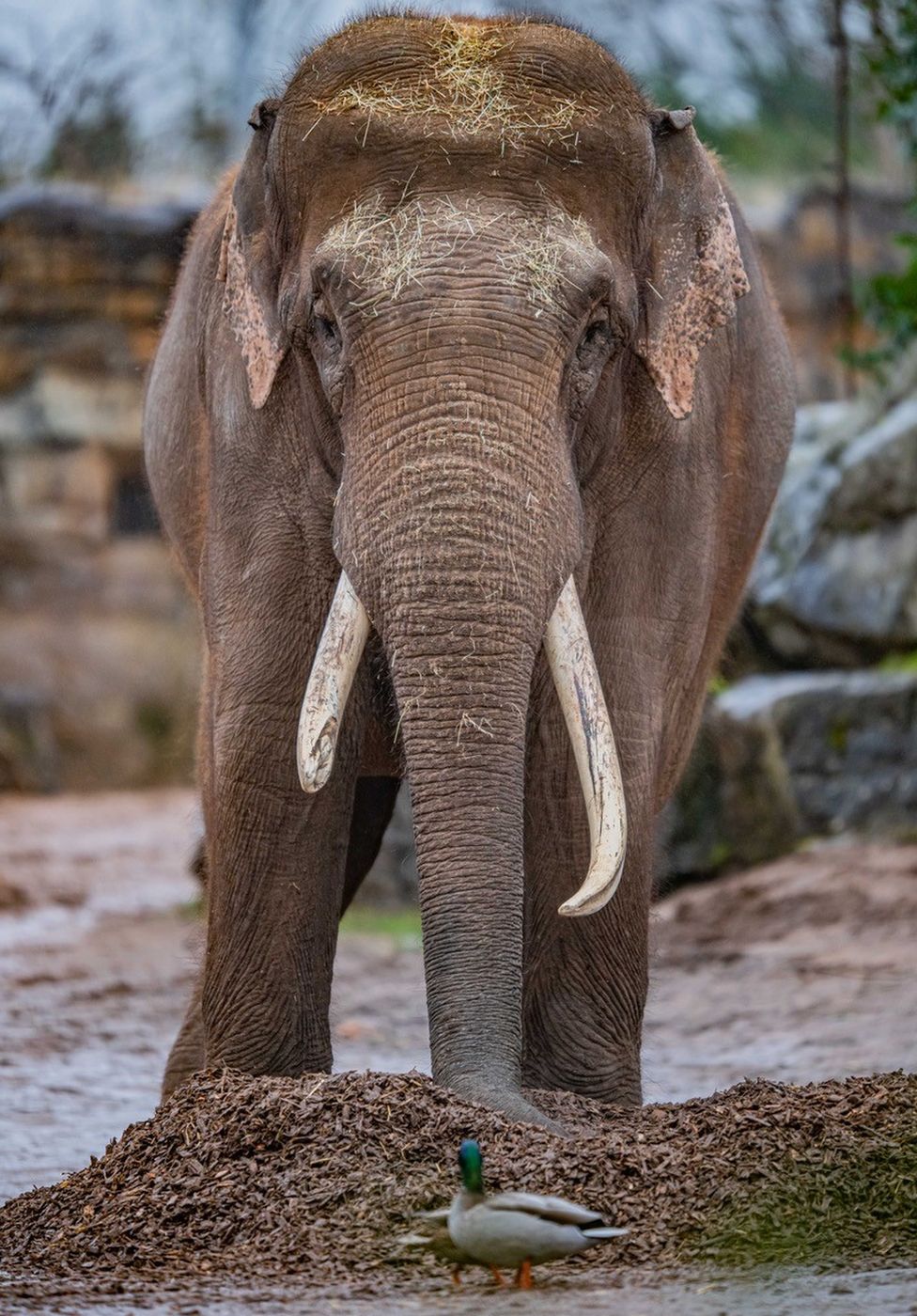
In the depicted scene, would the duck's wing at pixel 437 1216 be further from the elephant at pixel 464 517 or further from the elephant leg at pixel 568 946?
the elephant leg at pixel 568 946

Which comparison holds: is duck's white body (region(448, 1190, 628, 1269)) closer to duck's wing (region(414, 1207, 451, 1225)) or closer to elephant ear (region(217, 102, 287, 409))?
duck's wing (region(414, 1207, 451, 1225))

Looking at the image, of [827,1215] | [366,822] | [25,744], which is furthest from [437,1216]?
[25,744]

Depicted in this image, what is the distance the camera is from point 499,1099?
4793 mm

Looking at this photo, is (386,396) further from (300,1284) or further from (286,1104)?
(300,1284)

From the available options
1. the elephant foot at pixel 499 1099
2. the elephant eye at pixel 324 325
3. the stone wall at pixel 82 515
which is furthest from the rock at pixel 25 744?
the elephant foot at pixel 499 1099

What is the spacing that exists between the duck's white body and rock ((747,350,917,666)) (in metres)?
8.91

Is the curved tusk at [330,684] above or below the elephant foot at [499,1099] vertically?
above

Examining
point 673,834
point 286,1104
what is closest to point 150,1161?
point 286,1104

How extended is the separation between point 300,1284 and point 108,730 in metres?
19.9

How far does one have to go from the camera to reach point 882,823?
12422mm

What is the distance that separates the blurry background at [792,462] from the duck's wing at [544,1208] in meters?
3.61

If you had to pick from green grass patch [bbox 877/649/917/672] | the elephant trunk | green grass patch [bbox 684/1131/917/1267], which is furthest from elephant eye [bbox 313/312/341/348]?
green grass patch [bbox 877/649/917/672]

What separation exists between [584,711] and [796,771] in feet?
25.0

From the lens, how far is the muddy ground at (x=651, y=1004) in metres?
4.23
